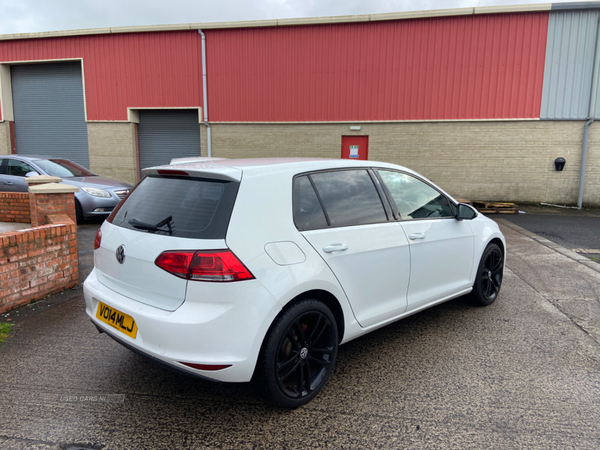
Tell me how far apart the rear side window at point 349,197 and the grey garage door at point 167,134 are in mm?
13371

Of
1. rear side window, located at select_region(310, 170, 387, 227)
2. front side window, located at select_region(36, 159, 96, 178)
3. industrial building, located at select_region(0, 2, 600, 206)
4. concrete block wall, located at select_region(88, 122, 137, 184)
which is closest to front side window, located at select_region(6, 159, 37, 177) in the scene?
front side window, located at select_region(36, 159, 96, 178)

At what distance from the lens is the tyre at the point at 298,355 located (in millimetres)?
2426

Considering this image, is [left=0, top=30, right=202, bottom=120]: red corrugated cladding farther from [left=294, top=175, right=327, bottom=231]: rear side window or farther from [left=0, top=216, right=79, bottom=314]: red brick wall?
[left=294, top=175, right=327, bottom=231]: rear side window

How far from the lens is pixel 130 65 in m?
15.2

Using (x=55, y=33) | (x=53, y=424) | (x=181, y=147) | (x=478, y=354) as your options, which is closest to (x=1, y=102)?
(x=55, y=33)

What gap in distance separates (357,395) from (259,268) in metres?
1.18

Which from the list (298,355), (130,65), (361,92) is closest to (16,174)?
(130,65)

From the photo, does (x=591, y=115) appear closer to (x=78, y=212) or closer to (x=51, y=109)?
(x=78, y=212)

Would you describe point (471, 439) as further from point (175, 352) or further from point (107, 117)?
point (107, 117)

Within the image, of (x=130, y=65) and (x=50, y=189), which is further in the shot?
(x=130, y=65)

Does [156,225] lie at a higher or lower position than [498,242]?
higher

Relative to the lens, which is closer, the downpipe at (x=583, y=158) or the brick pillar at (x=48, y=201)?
the brick pillar at (x=48, y=201)

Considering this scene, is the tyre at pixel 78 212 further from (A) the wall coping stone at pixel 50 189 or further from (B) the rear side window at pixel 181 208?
(B) the rear side window at pixel 181 208

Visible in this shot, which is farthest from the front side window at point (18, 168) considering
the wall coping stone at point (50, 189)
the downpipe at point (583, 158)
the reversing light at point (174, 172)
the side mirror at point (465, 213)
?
the downpipe at point (583, 158)
